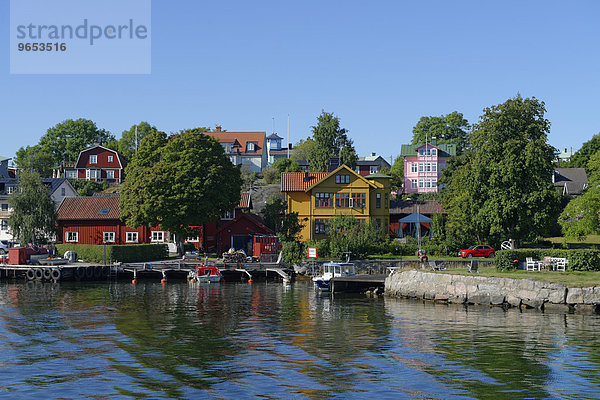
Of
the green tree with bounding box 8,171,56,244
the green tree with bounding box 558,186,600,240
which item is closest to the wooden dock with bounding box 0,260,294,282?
the green tree with bounding box 8,171,56,244

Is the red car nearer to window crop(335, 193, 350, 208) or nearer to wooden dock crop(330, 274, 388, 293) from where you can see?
wooden dock crop(330, 274, 388, 293)

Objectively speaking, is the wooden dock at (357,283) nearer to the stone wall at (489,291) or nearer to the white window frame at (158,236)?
the stone wall at (489,291)

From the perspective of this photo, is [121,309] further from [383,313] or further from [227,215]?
[227,215]

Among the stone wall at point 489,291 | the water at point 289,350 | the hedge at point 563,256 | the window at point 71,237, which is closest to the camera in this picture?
the water at point 289,350

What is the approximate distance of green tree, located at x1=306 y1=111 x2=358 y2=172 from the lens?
117 m

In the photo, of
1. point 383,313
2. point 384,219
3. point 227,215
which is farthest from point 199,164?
point 383,313

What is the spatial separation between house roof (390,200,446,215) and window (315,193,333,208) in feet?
37.8

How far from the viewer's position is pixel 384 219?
8581 centimetres

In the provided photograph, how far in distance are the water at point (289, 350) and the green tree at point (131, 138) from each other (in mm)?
102458

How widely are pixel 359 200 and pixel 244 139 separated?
8383 cm

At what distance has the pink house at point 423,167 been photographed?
12975 cm

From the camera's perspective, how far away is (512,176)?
221 ft

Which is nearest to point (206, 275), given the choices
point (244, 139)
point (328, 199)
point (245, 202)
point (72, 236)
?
point (328, 199)

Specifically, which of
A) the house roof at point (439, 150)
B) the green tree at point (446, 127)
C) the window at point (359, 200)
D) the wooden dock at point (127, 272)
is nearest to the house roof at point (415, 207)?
the window at point (359, 200)
